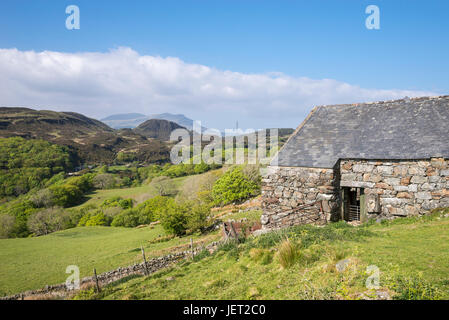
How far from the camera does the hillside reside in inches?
5384

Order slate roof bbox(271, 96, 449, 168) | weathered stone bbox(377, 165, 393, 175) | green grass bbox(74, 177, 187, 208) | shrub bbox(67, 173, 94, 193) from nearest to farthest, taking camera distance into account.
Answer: slate roof bbox(271, 96, 449, 168) < weathered stone bbox(377, 165, 393, 175) < green grass bbox(74, 177, 187, 208) < shrub bbox(67, 173, 94, 193)

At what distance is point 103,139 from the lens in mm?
162875

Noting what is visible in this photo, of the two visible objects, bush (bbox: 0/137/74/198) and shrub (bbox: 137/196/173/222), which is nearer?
shrub (bbox: 137/196/173/222)

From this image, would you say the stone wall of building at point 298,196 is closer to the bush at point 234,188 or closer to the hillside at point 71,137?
the bush at point 234,188

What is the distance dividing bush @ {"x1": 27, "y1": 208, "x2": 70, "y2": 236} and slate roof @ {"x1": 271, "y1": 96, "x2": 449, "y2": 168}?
52448 millimetres

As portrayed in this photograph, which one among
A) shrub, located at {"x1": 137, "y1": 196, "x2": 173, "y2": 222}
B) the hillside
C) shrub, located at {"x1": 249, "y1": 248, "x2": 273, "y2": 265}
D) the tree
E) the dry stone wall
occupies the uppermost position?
the hillside

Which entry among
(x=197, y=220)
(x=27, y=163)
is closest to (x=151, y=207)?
(x=197, y=220)

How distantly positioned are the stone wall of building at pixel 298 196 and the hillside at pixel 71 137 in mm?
131547

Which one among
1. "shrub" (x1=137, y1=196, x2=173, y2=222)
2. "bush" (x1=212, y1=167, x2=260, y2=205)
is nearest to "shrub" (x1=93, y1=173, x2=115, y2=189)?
"shrub" (x1=137, y1=196, x2=173, y2=222)

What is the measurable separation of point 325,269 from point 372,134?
34.6 ft

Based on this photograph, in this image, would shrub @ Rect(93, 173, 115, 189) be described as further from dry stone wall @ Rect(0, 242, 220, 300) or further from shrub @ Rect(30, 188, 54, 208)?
dry stone wall @ Rect(0, 242, 220, 300)

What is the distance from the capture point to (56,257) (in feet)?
81.5

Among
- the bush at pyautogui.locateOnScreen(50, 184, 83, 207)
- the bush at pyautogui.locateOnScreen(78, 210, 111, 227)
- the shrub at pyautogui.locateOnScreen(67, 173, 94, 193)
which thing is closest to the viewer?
the bush at pyautogui.locateOnScreen(78, 210, 111, 227)
